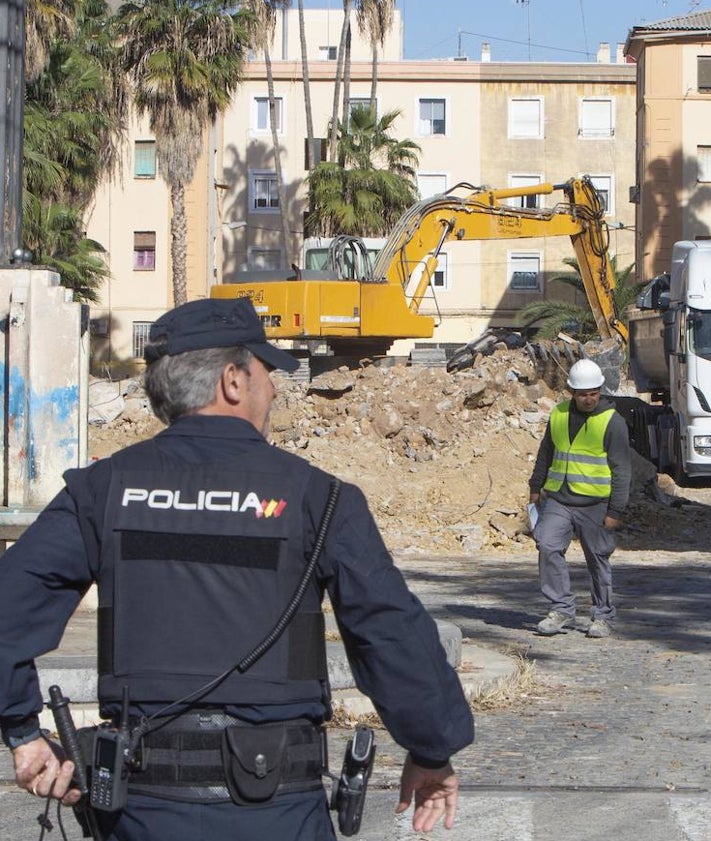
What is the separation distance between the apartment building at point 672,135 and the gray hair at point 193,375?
1820 inches

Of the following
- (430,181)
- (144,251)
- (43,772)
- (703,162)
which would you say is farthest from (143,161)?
(43,772)

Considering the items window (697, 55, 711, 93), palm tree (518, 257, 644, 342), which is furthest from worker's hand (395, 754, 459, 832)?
window (697, 55, 711, 93)

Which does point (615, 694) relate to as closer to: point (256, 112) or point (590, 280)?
point (590, 280)

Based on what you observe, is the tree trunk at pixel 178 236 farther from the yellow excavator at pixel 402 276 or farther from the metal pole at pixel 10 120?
the metal pole at pixel 10 120

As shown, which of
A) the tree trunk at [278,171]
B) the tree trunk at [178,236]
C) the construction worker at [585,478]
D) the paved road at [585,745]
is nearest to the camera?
the paved road at [585,745]

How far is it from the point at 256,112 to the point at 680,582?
140 feet

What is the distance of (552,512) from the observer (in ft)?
35.8

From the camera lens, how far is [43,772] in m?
3.14

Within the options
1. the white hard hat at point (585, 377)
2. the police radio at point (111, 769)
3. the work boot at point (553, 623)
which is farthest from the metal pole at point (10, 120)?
the police radio at point (111, 769)

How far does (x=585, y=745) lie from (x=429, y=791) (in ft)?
15.0

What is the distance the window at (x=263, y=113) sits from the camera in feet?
181

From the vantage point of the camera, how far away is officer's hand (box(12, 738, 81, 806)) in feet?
10.2

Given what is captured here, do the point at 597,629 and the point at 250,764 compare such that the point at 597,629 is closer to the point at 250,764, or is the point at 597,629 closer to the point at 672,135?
the point at 250,764

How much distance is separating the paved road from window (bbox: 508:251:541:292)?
136ft
